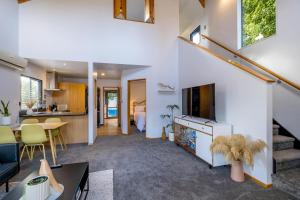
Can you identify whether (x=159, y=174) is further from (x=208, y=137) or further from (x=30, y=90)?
(x=30, y=90)

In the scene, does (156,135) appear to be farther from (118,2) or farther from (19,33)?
(19,33)

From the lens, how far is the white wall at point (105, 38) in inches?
162

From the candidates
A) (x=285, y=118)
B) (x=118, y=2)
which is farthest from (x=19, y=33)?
(x=285, y=118)

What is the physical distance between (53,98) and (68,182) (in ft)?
18.4

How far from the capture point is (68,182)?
1611mm

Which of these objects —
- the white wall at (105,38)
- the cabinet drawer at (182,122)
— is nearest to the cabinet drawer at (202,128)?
the cabinet drawer at (182,122)

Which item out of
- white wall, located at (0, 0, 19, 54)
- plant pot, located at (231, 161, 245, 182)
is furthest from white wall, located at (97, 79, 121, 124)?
plant pot, located at (231, 161, 245, 182)

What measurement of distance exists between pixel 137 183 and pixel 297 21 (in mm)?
3901

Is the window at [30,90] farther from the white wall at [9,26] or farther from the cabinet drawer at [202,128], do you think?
the cabinet drawer at [202,128]

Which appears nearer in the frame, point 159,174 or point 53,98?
point 159,174

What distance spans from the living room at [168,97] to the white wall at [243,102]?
0.02 m

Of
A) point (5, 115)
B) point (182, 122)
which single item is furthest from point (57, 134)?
point (182, 122)

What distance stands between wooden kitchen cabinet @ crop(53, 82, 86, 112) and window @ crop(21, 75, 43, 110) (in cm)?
96

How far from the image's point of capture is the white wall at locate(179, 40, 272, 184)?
7.39 feet
